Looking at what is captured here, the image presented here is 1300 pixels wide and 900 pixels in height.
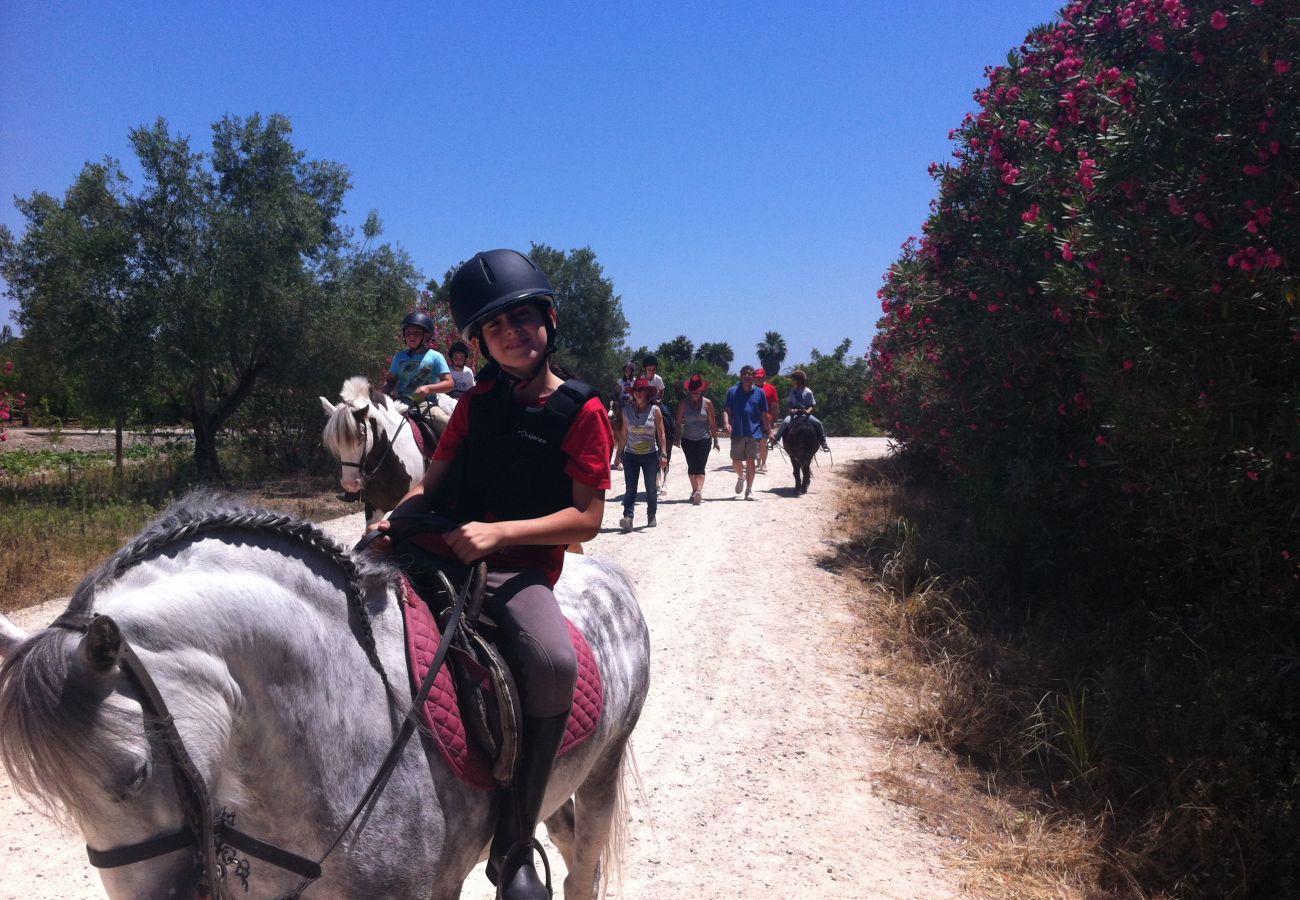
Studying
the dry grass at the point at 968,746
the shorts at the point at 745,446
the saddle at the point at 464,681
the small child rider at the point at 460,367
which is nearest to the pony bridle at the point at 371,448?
the small child rider at the point at 460,367

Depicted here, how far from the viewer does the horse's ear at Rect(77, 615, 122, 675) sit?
4.87 feet

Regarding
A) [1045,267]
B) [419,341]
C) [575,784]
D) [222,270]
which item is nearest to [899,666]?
[1045,267]

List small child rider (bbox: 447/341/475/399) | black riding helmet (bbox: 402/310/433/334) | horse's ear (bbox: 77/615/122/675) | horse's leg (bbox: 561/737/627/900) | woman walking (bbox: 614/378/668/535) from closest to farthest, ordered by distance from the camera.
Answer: horse's ear (bbox: 77/615/122/675) → horse's leg (bbox: 561/737/627/900) → black riding helmet (bbox: 402/310/433/334) → small child rider (bbox: 447/341/475/399) → woman walking (bbox: 614/378/668/535)

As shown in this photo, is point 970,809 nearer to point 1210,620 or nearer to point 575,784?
point 1210,620

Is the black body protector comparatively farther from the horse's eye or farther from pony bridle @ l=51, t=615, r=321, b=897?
the horse's eye

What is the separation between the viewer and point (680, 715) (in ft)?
21.3

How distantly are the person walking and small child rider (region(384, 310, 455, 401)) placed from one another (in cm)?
667

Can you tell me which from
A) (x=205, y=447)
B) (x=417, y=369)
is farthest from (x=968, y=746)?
(x=205, y=447)

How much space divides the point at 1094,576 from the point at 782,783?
444 centimetres

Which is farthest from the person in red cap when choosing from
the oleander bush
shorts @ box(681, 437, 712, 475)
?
the oleander bush

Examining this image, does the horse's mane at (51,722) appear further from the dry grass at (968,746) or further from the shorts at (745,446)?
the shorts at (745,446)

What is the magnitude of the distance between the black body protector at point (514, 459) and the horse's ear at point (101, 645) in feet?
4.20

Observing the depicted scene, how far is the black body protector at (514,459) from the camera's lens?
264cm

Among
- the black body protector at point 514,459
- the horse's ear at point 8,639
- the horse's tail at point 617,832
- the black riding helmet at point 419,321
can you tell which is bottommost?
the horse's tail at point 617,832
